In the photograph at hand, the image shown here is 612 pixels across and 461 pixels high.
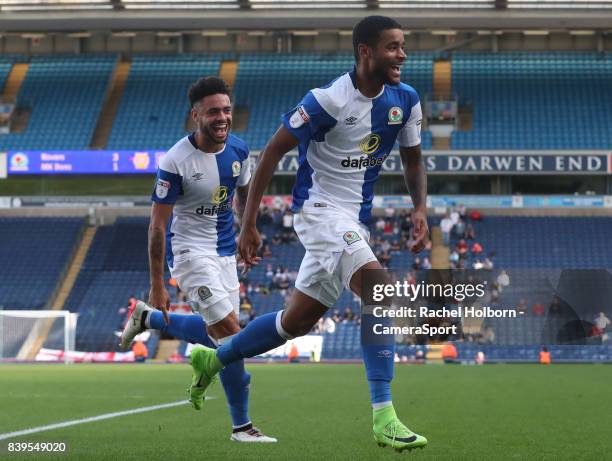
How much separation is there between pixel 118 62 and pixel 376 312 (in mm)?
41229

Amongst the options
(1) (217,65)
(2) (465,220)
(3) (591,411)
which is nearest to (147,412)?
(3) (591,411)

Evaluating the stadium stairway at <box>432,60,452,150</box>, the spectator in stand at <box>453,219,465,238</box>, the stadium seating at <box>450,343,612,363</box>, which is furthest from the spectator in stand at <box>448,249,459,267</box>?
the stadium seating at <box>450,343,612,363</box>

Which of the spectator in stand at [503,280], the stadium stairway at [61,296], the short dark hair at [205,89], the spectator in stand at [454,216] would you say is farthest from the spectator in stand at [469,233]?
the spectator in stand at [503,280]

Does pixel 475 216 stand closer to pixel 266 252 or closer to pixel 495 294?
pixel 266 252

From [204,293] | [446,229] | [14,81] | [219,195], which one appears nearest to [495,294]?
[204,293]

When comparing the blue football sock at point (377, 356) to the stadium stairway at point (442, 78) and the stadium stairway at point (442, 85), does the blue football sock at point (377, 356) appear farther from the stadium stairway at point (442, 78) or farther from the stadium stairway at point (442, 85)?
the stadium stairway at point (442, 78)

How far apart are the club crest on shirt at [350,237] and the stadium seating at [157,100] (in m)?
34.7

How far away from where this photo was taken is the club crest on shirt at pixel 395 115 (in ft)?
20.9

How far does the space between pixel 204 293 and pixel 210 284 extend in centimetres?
9

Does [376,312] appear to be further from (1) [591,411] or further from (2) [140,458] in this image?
(1) [591,411]

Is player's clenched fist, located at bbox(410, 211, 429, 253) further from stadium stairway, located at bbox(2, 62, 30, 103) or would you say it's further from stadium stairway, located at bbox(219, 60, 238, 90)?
stadium stairway, located at bbox(2, 62, 30, 103)

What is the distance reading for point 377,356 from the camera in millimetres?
6074

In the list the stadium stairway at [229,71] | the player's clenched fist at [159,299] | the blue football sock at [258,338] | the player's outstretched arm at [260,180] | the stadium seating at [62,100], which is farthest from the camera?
the stadium stairway at [229,71]

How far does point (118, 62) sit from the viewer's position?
150ft
